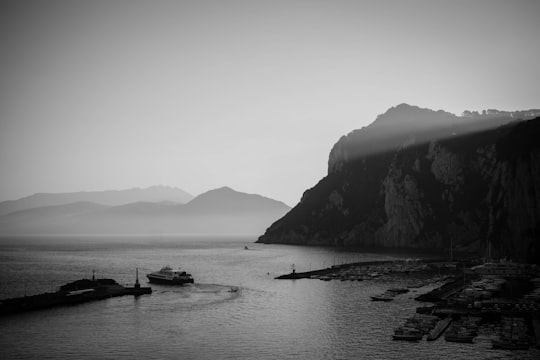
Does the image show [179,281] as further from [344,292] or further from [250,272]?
[344,292]

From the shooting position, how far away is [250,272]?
5714 inches

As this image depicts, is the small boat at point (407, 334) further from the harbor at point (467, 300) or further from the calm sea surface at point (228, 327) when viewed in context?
the calm sea surface at point (228, 327)

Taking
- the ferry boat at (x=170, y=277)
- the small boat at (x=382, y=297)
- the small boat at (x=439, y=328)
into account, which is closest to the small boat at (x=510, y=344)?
the small boat at (x=439, y=328)

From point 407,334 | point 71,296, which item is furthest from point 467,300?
point 71,296

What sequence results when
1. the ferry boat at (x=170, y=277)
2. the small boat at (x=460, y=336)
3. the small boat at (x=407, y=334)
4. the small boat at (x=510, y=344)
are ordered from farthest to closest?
the ferry boat at (x=170, y=277) → the small boat at (x=407, y=334) → the small boat at (x=460, y=336) → the small boat at (x=510, y=344)

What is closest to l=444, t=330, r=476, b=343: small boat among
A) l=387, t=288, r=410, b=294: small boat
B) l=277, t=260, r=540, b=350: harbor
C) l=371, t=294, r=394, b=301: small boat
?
l=277, t=260, r=540, b=350: harbor

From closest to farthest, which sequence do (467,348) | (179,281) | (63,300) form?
(467,348), (63,300), (179,281)

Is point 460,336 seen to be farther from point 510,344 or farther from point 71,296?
point 71,296

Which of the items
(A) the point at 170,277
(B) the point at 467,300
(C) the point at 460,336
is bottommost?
(C) the point at 460,336

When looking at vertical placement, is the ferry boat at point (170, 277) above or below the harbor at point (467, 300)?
above

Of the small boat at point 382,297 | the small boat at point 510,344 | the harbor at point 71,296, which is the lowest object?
the small boat at point 510,344

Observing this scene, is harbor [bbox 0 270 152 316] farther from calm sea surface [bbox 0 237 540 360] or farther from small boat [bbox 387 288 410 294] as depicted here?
small boat [bbox 387 288 410 294]

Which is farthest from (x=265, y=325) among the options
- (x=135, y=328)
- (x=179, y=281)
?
(x=179, y=281)

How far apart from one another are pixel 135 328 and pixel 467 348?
150 feet
